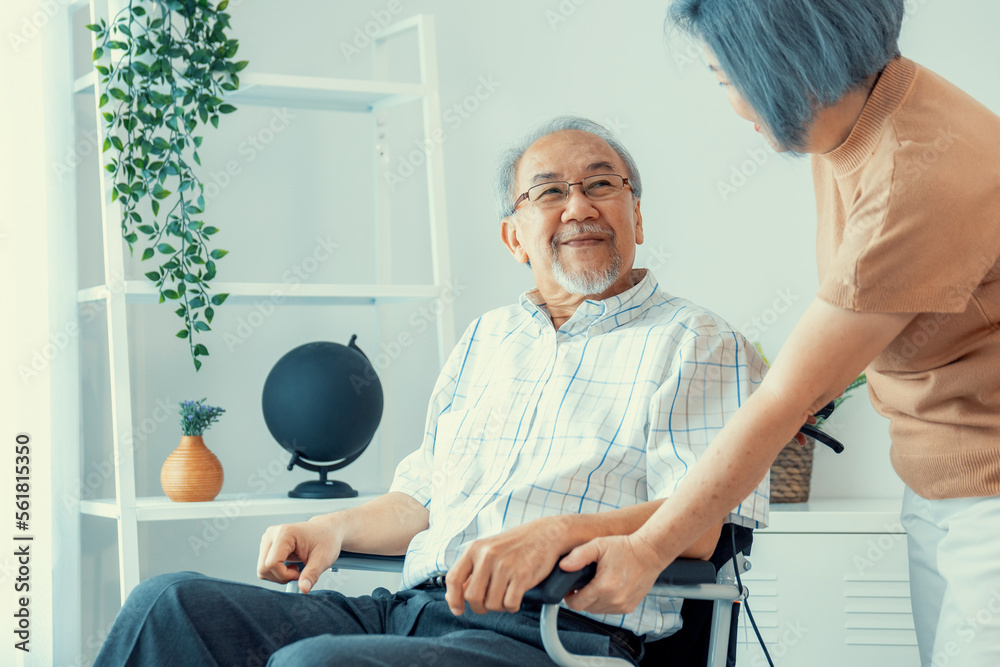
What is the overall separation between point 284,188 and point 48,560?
1173 millimetres

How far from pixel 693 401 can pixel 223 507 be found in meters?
1.17

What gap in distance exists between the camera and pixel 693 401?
136cm

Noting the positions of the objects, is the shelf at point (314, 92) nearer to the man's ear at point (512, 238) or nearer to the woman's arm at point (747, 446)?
the man's ear at point (512, 238)

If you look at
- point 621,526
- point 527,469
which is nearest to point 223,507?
point 527,469

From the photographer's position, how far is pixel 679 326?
146 centimetres

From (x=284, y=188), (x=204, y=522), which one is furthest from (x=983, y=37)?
(x=204, y=522)

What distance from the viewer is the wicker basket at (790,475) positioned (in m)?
2.27

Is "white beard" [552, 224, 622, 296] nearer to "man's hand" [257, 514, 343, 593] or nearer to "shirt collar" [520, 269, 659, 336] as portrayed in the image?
"shirt collar" [520, 269, 659, 336]

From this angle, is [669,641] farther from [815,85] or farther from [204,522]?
Answer: [204,522]

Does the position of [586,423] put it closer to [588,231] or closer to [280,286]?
[588,231]

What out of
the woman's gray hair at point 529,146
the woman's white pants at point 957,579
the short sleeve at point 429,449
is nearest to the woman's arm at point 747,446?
the woman's white pants at point 957,579

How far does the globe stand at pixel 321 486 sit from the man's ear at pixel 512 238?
0.70 m

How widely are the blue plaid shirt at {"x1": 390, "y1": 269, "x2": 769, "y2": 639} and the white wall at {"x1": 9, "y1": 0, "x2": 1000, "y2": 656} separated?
98cm

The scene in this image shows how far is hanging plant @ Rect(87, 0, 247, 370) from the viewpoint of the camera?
202 cm
